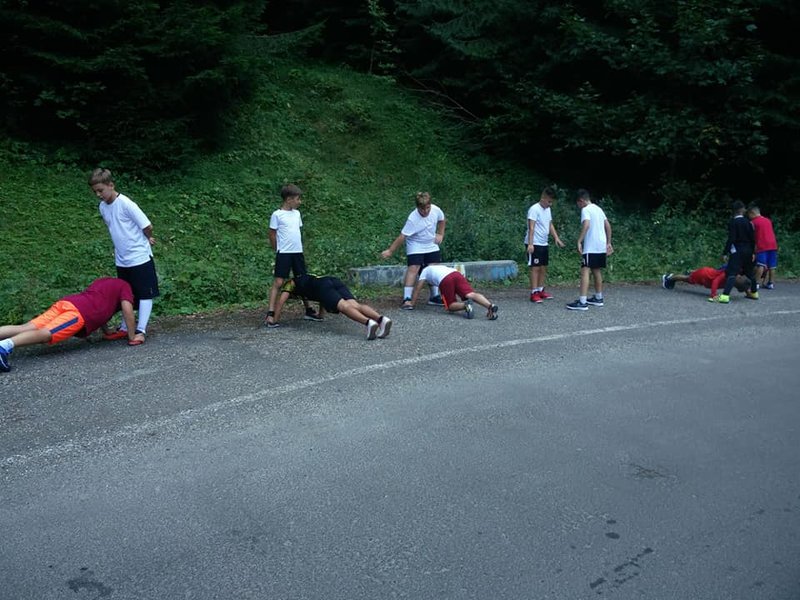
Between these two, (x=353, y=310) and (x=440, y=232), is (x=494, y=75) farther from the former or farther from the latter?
(x=353, y=310)

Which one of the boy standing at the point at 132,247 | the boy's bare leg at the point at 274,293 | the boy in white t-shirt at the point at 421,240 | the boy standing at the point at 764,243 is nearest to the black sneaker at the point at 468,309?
the boy in white t-shirt at the point at 421,240

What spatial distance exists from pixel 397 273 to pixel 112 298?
5469 millimetres

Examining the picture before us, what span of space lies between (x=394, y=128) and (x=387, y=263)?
366 inches

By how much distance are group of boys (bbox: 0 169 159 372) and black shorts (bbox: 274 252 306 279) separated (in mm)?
1529

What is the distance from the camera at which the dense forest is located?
14.5m

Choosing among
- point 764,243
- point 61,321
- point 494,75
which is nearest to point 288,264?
point 61,321

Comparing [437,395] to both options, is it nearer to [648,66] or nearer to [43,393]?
[43,393]

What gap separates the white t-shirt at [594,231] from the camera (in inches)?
443

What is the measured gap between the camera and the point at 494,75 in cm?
2208

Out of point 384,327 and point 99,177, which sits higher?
point 99,177

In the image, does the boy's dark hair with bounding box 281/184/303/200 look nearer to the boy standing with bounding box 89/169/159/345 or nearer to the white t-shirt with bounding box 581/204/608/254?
the boy standing with bounding box 89/169/159/345

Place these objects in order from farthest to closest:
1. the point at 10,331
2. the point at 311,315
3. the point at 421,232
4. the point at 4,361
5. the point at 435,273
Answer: the point at 421,232 → the point at 435,273 → the point at 311,315 → the point at 10,331 → the point at 4,361

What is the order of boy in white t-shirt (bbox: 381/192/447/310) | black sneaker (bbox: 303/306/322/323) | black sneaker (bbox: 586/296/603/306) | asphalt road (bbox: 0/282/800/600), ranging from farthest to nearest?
1. black sneaker (bbox: 586/296/603/306)
2. boy in white t-shirt (bbox: 381/192/447/310)
3. black sneaker (bbox: 303/306/322/323)
4. asphalt road (bbox: 0/282/800/600)

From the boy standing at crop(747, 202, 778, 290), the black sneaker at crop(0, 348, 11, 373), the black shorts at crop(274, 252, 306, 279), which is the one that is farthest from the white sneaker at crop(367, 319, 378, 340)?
the boy standing at crop(747, 202, 778, 290)
